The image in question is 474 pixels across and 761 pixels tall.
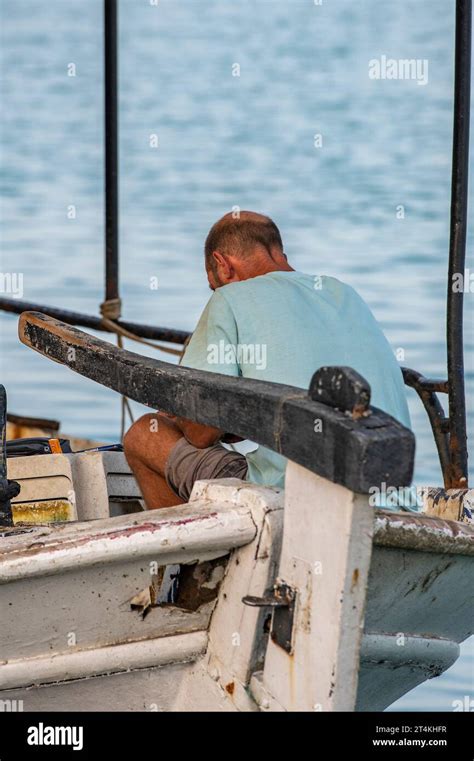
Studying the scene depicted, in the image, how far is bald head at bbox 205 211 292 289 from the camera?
401cm

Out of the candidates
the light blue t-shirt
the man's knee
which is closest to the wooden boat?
the light blue t-shirt

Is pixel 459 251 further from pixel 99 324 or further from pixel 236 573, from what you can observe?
pixel 99 324

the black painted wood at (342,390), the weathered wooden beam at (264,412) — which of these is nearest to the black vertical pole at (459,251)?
the weathered wooden beam at (264,412)

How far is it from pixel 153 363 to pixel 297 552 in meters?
0.61

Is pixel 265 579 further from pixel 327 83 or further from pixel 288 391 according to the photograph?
pixel 327 83

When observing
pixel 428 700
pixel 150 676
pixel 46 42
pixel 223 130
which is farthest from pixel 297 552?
pixel 46 42

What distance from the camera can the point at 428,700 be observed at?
7168 mm

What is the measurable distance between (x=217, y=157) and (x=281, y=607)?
73.9ft

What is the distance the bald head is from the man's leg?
429 mm

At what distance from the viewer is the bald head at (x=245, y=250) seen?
158 inches

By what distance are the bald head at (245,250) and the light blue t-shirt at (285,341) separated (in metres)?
0.21

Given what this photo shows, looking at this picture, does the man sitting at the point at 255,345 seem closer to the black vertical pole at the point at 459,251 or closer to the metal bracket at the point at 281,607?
the metal bracket at the point at 281,607

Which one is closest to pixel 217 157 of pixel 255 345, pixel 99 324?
pixel 99 324

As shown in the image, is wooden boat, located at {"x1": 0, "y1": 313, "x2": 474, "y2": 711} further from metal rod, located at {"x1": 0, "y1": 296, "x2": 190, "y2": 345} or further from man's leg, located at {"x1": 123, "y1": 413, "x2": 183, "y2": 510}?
metal rod, located at {"x1": 0, "y1": 296, "x2": 190, "y2": 345}
